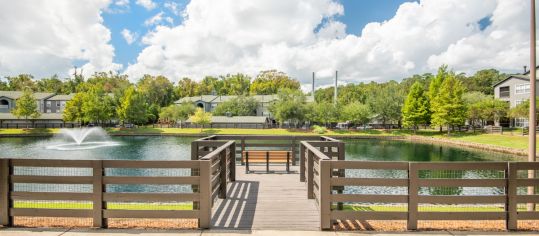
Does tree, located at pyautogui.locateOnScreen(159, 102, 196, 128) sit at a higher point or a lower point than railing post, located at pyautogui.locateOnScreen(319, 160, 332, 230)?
higher

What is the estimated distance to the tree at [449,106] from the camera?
51.4 m

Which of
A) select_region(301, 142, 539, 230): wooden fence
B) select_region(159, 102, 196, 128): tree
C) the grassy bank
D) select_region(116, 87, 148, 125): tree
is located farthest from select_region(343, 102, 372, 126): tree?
select_region(301, 142, 539, 230): wooden fence

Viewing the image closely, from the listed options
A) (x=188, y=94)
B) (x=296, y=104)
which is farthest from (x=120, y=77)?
(x=296, y=104)

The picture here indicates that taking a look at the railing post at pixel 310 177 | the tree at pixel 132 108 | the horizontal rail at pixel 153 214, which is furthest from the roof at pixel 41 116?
the railing post at pixel 310 177

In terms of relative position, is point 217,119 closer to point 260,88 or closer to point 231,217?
point 260,88

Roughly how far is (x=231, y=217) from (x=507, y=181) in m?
5.08

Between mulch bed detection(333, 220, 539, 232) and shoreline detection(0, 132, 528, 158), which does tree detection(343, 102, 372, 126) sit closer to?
shoreline detection(0, 132, 528, 158)

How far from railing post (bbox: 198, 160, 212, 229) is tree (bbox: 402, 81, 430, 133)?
58412mm

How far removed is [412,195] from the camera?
216 inches

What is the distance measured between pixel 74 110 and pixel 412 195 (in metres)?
78.5

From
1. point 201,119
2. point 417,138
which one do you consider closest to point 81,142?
point 201,119

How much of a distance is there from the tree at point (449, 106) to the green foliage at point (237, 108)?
45077 millimetres

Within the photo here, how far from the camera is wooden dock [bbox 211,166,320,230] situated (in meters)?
5.90

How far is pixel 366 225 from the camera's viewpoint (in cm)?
588
